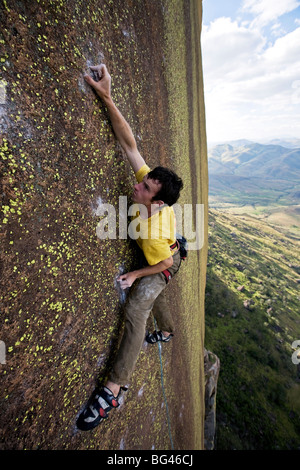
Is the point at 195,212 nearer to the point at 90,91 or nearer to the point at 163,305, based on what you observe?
the point at 163,305

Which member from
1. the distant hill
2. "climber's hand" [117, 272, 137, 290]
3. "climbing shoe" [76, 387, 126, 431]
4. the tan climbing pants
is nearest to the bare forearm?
"climber's hand" [117, 272, 137, 290]

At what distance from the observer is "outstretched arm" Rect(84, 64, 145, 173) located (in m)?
2.71

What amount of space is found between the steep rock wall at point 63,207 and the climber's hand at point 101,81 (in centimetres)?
10

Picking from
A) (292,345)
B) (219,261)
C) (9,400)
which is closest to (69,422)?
(9,400)

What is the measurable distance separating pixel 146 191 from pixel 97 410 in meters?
3.10

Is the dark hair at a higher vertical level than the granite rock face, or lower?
higher

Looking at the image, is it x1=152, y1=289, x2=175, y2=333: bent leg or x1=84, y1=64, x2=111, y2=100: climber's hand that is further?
x1=152, y1=289, x2=175, y2=333: bent leg

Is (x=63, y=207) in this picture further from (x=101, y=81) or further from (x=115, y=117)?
(x=101, y=81)

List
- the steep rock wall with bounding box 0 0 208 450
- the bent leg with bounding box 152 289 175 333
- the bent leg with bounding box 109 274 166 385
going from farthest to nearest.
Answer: the bent leg with bounding box 152 289 175 333, the bent leg with bounding box 109 274 166 385, the steep rock wall with bounding box 0 0 208 450

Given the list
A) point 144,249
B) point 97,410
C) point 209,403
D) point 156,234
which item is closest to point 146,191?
point 156,234

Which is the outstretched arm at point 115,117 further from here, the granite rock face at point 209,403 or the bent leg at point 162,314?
the granite rock face at point 209,403

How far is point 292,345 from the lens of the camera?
134 ft

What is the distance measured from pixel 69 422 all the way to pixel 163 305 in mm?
2516

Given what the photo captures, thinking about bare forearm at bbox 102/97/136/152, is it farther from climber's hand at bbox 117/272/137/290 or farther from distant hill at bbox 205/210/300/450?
distant hill at bbox 205/210/300/450
